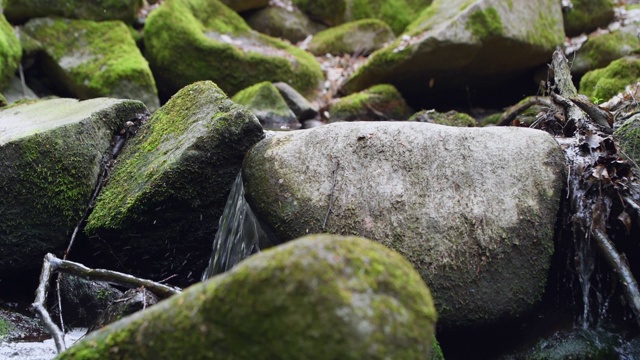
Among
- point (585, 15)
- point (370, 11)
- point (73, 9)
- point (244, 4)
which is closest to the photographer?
point (73, 9)

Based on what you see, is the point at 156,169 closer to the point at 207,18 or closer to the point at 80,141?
the point at 80,141

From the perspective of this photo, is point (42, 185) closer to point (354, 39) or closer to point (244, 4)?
point (244, 4)

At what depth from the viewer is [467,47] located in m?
7.21

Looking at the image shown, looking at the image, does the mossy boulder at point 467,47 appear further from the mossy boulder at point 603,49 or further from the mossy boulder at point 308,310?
the mossy boulder at point 308,310

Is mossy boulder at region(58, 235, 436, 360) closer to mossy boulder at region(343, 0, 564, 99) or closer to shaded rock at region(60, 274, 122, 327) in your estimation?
shaded rock at region(60, 274, 122, 327)

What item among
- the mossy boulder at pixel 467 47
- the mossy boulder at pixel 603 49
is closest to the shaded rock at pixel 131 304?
the mossy boulder at pixel 467 47

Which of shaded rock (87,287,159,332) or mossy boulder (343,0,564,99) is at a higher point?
shaded rock (87,287,159,332)

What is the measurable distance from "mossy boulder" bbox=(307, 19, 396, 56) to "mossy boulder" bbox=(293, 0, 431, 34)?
480 mm

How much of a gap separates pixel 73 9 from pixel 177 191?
5909 millimetres

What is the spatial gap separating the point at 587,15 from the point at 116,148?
781cm

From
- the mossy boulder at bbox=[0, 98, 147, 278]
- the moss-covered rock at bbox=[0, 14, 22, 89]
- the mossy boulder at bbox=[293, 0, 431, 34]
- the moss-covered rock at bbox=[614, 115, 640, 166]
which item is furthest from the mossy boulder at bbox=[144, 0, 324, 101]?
the moss-covered rock at bbox=[614, 115, 640, 166]

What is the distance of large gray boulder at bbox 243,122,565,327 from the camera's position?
2967 millimetres

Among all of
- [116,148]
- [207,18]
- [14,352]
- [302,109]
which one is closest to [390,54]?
[302,109]

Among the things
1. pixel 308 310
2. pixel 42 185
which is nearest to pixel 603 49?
pixel 42 185
